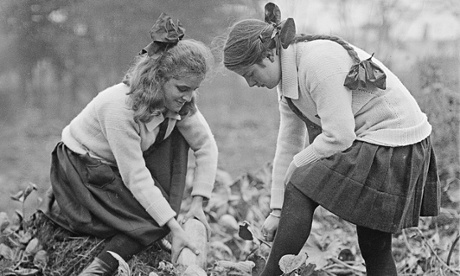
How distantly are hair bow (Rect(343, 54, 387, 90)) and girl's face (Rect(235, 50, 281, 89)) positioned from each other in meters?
0.26

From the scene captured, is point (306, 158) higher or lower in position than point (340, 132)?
lower

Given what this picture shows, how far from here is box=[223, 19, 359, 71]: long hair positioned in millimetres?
2217

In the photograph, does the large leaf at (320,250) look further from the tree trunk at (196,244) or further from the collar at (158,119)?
the collar at (158,119)

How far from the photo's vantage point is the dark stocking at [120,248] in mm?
2611

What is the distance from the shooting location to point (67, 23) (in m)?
3.82

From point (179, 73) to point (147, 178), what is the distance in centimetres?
43

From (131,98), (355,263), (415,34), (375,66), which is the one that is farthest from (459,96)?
(131,98)

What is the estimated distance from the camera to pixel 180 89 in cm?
252

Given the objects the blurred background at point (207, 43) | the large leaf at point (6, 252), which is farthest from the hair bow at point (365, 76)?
the large leaf at point (6, 252)

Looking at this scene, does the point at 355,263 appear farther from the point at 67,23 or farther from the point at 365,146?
the point at 67,23

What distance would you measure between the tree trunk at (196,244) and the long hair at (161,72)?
482mm

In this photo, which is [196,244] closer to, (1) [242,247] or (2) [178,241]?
(2) [178,241]

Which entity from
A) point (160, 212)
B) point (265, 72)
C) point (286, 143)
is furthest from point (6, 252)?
point (265, 72)

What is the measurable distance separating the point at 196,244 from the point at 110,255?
336 millimetres
